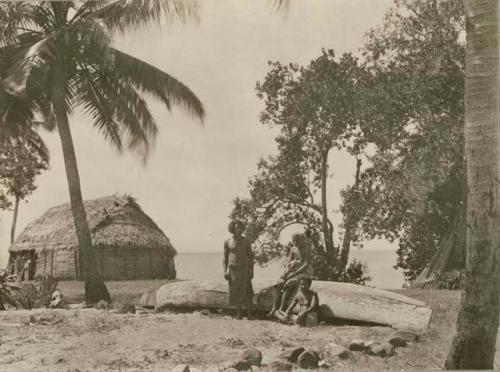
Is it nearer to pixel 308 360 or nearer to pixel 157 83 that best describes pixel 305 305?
pixel 308 360

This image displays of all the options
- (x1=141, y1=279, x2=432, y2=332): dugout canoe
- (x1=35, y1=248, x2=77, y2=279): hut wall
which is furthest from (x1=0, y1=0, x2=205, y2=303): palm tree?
(x1=35, y1=248, x2=77, y2=279): hut wall

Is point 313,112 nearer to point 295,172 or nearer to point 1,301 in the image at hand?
point 295,172

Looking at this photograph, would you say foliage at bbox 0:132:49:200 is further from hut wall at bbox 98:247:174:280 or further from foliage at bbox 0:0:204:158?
foliage at bbox 0:0:204:158

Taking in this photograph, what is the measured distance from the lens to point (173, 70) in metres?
8.53

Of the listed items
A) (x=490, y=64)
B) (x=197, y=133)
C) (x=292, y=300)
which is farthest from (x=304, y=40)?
(x=292, y=300)

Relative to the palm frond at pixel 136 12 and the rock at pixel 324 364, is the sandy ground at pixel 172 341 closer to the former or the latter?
the rock at pixel 324 364

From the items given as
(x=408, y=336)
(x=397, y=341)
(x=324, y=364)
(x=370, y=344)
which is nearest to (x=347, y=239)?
(x=408, y=336)

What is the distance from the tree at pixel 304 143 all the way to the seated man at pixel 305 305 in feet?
3.32

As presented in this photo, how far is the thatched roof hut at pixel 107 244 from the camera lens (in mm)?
16422

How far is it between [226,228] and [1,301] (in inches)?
155

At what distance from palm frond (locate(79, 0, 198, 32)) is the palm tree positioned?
0.05 feet

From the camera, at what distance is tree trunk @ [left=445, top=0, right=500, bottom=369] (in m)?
6.05

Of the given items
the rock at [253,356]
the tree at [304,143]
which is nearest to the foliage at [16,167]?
the tree at [304,143]

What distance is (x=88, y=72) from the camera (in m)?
10.6
